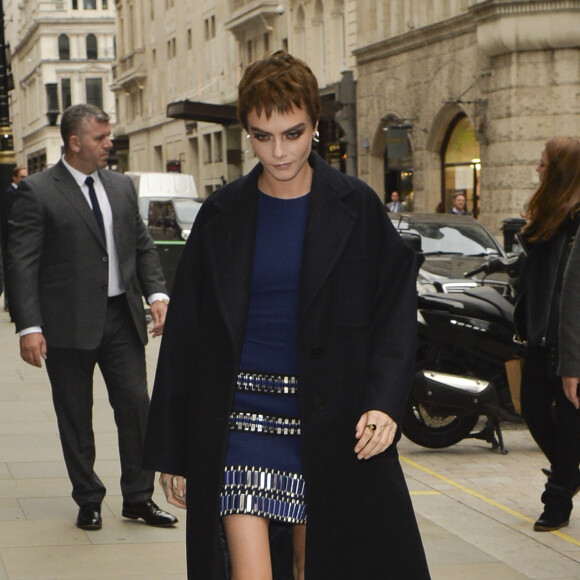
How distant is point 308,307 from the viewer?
3436 mm

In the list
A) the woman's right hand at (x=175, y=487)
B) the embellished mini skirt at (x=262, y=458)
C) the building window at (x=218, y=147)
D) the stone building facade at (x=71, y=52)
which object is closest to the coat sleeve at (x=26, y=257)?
the woman's right hand at (x=175, y=487)

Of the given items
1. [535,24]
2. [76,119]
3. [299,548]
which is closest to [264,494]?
[299,548]

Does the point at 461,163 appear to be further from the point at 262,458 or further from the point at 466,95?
the point at 262,458

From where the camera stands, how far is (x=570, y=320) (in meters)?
5.68

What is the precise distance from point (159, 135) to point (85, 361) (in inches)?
2310

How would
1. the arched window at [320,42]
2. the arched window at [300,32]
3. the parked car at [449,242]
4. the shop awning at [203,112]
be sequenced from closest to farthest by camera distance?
the parked car at [449,242]
the shop awning at [203,112]
the arched window at [320,42]
the arched window at [300,32]

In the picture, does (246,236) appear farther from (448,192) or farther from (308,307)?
(448,192)

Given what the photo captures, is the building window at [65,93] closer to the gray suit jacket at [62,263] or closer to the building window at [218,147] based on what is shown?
the building window at [218,147]

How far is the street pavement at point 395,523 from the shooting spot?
555 centimetres

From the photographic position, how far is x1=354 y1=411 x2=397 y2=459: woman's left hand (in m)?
3.43

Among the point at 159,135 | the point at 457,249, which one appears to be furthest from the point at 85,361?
the point at 159,135

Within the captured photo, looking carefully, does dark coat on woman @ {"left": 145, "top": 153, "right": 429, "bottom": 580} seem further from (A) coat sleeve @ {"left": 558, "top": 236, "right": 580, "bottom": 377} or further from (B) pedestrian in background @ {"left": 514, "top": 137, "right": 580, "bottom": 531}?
(B) pedestrian in background @ {"left": 514, "top": 137, "right": 580, "bottom": 531}

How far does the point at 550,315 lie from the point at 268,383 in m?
2.77

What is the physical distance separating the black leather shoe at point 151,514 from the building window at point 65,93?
95.9m
